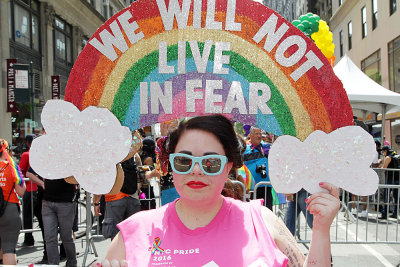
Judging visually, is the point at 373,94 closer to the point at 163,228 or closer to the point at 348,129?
the point at 348,129

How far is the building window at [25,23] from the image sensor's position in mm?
15812

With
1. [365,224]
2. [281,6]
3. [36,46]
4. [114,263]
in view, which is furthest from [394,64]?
[281,6]

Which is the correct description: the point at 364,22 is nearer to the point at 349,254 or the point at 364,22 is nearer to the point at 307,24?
the point at 307,24

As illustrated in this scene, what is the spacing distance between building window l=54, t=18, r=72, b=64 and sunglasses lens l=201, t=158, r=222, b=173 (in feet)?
66.6

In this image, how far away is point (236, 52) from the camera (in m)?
2.12

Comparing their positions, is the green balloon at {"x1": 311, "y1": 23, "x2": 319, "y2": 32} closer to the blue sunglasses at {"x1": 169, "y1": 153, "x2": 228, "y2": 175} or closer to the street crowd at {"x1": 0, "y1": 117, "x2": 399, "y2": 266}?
the street crowd at {"x1": 0, "y1": 117, "x2": 399, "y2": 266}

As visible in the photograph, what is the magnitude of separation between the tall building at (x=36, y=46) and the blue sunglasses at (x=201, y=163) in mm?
12453

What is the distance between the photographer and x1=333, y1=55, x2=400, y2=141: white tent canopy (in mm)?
7086

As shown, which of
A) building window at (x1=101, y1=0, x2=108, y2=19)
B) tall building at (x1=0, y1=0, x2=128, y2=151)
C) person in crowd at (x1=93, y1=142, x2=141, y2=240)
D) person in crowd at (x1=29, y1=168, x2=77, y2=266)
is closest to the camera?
person in crowd at (x1=29, y1=168, x2=77, y2=266)

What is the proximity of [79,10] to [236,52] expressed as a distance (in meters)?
23.7

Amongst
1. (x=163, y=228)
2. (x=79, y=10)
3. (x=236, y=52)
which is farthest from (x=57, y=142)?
(x=79, y=10)

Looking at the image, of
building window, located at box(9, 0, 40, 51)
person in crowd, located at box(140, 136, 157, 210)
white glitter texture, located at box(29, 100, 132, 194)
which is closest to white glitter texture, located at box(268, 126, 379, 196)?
white glitter texture, located at box(29, 100, 132, 194)

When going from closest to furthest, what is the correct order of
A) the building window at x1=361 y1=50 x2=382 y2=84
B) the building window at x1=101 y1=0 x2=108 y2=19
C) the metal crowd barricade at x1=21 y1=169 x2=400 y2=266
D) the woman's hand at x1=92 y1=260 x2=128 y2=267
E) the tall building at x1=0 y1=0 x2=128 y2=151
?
the woman's hand at x1=92 y1=260 x2=128 y2=267
the metal crowd barricade at x1=21 y1=169 x2=400 y2=266
the tall building at x1=0 y1=0 x2=128 y2=151
the building window at x1=361 y1=50 x2=382 y2=84
the building window at x1=101 y1=0 x2=108 y2=19

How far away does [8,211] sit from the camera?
14.7ft
